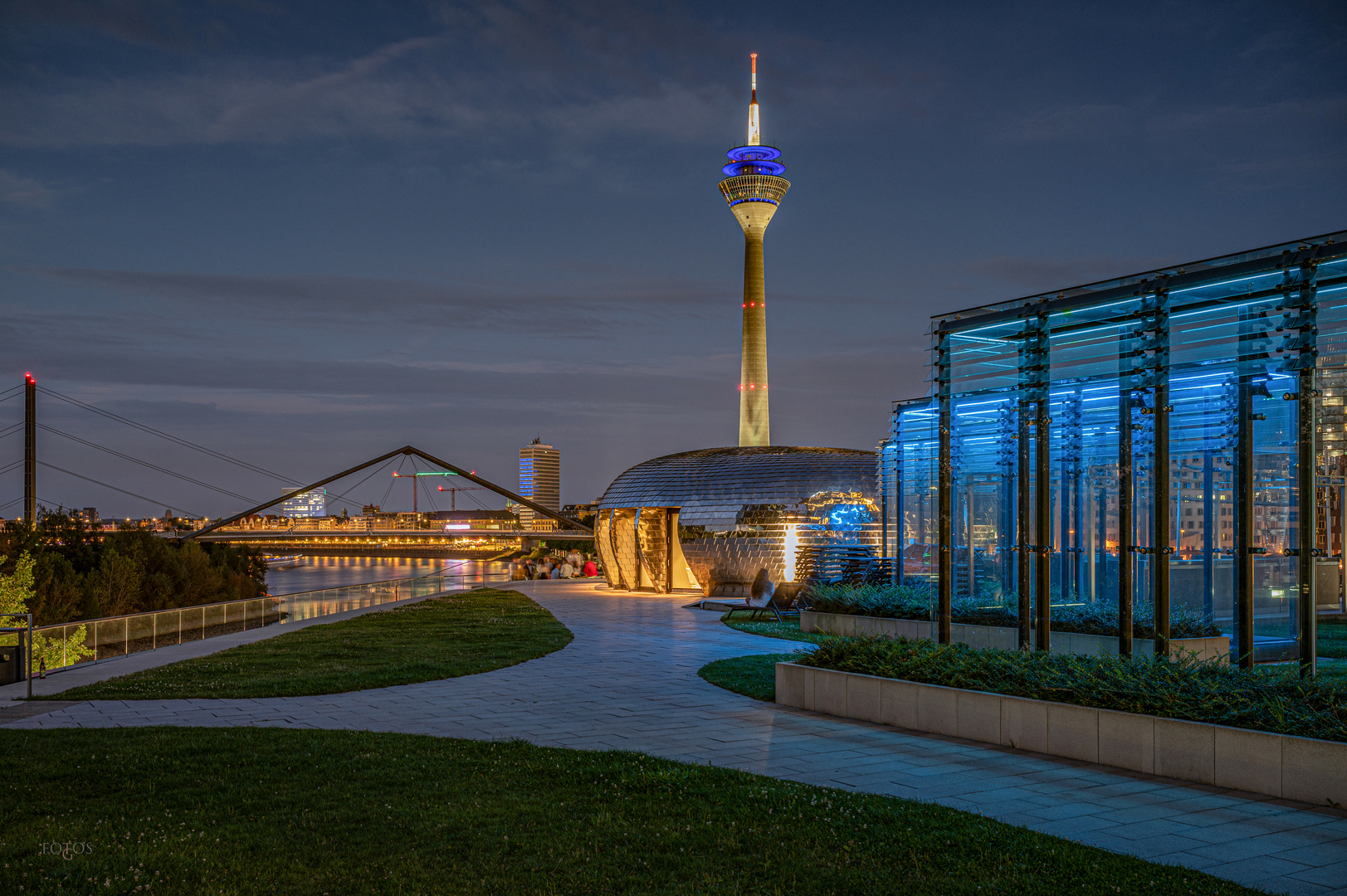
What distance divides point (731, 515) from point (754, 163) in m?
34.8

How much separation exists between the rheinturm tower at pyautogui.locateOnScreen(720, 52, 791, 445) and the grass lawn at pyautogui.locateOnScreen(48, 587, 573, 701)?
3638cm

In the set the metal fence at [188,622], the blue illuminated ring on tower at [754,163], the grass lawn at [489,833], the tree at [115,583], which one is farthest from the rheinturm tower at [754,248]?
the grass lawn at [489,833]

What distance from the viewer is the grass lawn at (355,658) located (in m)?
14.3

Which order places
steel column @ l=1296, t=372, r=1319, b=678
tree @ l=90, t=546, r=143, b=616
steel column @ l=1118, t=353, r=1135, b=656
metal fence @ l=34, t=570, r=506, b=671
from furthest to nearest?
1. tree @ l=90, t=546, r=143, b=616
2. metal fence @ l=34, t=570, r=506, b=671
3. steel column @ l=1118, t=353, r=1135, b=656
4. steel column @ l=1296, t=372, r=1319, b=678

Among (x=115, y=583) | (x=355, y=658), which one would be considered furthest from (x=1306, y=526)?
(x=115, y=583)

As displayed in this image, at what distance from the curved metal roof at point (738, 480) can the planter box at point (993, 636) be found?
→ 39.4ft

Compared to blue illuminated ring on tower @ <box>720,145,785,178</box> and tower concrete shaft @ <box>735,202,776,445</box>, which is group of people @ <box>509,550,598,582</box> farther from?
blue illuminated ring on tower @ <box>720,145,785,178</box>

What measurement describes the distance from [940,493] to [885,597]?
273 inches

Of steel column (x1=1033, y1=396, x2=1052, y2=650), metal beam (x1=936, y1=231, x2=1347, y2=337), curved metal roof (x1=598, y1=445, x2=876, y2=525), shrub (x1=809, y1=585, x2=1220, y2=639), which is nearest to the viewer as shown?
metal beam (x1=936, y1=231, x2=1347, y2=337)

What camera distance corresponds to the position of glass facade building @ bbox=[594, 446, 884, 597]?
34.6 metres

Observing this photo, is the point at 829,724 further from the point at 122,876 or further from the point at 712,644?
the point at 712,644

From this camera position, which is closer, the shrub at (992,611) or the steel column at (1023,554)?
the steel column at (1023,554)

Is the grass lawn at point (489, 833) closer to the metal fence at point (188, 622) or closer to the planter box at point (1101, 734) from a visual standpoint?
the planter box at point (1101, 734)

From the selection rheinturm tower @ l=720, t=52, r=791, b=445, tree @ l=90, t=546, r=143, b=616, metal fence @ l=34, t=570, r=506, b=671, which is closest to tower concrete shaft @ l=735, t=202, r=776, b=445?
rheinturm tower @ l=720, t=52, r=791, b=445
